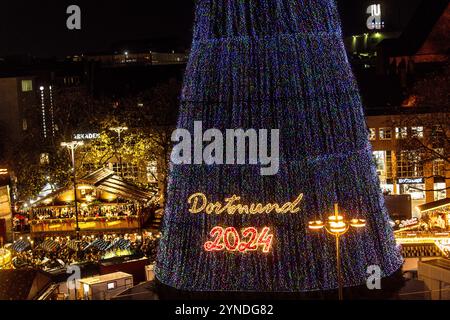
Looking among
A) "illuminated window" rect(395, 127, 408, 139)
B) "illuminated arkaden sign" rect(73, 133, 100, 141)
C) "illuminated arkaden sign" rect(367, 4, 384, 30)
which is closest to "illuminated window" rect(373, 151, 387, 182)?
"illuminated window" rect(395, 127, 408, 139)

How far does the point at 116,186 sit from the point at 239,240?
17482 mm

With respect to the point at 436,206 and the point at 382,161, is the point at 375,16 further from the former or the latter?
the point at 436,206

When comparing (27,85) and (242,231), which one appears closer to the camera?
(242,231)

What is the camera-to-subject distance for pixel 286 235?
14.2m

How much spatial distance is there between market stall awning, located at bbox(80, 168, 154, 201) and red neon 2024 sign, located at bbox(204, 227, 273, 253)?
15.9 metres

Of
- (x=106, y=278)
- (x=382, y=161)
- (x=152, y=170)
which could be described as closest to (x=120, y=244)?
(x=106, y=278)

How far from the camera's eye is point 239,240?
1427 centimetres

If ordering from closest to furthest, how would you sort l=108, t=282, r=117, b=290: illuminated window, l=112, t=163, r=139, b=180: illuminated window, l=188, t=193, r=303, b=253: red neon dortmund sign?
l=188, t=193, r=303, b=253: red neon dortmund sign < l=108, t=282, r=117, b=290: illuminated window < l=112, t=163, r=139, b=180: illuminated window

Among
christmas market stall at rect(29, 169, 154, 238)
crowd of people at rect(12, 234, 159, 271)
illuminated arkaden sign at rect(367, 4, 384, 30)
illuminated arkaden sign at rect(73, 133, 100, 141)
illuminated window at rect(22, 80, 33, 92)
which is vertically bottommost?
crowd of people at rect(12, 234, 159, 271)

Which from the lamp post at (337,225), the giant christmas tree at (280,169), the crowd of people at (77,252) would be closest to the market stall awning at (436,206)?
the crowd of people at (77,252)

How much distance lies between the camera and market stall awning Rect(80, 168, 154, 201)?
30125 millimetres

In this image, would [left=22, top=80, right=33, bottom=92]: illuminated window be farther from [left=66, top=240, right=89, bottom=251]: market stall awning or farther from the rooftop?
the rooftop

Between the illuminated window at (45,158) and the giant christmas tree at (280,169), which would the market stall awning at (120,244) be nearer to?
the giant christmas tree at (280,169)

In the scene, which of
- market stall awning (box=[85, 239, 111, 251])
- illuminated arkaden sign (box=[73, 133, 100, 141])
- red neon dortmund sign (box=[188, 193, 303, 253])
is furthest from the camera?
illuminated arkaden sign (box=[73, 133, 100, 141])
